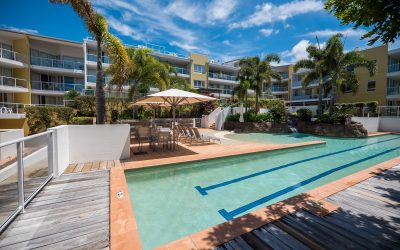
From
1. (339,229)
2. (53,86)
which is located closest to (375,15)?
(339,229)

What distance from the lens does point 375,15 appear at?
2.21 m

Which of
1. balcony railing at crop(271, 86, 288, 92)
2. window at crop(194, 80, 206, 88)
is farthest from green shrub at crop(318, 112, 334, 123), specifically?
balcony railing at crop(271, 86, 288, 92)

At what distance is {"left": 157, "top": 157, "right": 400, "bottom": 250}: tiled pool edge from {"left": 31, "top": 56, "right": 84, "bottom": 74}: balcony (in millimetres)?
28895

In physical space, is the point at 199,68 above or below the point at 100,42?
above

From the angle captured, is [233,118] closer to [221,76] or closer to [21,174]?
[21,174]

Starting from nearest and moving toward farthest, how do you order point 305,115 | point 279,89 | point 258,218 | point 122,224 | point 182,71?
point 122,224, point 258,218, point 305,115, point 182,71, point 279,89

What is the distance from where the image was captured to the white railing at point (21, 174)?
292 centimetres

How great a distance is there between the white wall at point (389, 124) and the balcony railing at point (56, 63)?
121 ft

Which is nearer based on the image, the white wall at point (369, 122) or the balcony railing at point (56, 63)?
the white wall at point (369, 122)

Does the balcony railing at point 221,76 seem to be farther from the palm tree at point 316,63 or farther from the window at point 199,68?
the palm tree at point 316,63

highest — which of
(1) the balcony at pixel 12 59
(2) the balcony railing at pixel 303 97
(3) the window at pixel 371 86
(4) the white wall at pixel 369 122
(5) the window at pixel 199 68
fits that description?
(5) the window at pixel 199 68

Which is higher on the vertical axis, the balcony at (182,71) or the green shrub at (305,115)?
the balcony at (182,71)

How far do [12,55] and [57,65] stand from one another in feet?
13.4

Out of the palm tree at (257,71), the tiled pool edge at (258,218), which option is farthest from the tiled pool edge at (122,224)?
the palm tree at (257,71)
